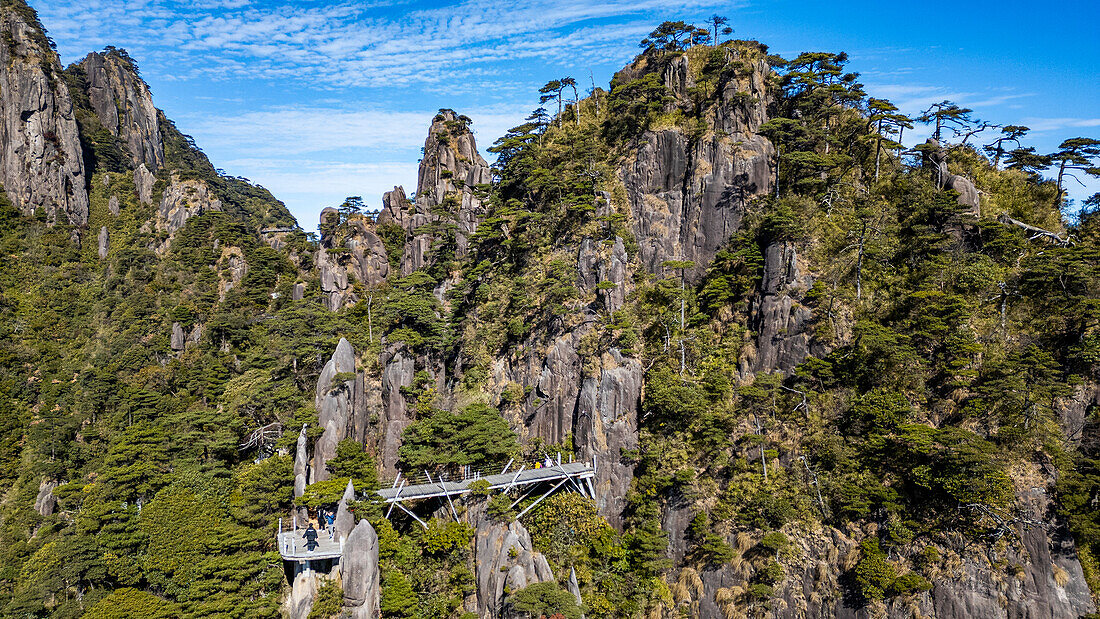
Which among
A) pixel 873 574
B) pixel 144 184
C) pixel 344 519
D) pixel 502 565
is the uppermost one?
pixel 144 184

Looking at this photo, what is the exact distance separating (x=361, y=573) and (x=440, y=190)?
42.2 metres

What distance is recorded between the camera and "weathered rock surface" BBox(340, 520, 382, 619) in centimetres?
2923

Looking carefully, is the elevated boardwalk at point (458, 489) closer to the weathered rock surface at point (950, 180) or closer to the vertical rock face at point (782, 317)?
the vertical rock face at point (782, 317)

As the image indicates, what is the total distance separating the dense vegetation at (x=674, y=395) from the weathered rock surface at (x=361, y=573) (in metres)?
1.18

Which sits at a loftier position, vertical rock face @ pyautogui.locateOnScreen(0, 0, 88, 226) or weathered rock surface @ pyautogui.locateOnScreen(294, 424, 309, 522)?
vertical rock face @ pyautogui.locateOnScreen(0, 0, 88, 226)

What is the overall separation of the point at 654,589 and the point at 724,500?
6479mm

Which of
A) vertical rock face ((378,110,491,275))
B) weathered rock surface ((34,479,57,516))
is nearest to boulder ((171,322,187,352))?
weathered rock surface ((34,479,57,516))

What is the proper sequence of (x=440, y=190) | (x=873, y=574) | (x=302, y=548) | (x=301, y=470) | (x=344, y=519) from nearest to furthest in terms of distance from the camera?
(x=873, y=574) < (x=302, y=548) < (x=344, y=519) < (x=301, y=470) < (x=440, y=190)

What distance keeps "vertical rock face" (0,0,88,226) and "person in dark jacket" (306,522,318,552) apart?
67.5 metres

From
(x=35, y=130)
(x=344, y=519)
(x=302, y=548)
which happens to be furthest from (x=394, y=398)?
(x=35, y=130)

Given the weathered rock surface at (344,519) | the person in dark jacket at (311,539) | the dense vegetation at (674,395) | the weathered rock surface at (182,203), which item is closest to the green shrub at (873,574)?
the dense vegetation at (674,395)

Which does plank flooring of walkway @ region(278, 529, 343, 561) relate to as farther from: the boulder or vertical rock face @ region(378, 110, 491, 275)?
the boulder

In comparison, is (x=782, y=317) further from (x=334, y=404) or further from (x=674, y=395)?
(x=334, y=404)

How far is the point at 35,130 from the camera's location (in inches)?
2800
